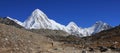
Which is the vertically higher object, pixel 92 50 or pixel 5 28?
pixel 5 28

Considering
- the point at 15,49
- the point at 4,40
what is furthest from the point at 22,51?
the point at 4,40

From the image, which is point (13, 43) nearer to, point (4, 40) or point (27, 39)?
point (4, 40)

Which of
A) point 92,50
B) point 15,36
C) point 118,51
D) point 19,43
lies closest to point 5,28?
point 15,36

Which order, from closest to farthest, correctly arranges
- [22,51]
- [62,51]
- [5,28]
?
[22,51]
[62,51]
[5,28]

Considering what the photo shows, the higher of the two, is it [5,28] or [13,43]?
[5,28]

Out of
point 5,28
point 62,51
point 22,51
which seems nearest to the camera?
point 22,51

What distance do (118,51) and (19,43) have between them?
18689 mm

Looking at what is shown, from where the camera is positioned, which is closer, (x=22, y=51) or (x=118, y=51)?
(x=22, y=51)

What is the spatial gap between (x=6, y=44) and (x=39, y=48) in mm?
5817

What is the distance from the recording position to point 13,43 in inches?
2004

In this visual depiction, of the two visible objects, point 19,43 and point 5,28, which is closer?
point 19,43

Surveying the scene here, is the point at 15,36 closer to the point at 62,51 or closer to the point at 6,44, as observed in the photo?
the point at 6,44

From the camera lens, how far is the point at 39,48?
53406 mm

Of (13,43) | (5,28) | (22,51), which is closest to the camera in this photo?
(22,51)
